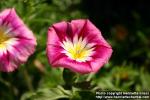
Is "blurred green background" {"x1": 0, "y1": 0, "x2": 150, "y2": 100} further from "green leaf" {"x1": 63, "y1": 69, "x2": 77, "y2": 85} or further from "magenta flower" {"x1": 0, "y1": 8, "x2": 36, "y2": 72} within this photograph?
"magenta flower" {"x1": 0, "y1": 8, "x2": 36, "y2": 72}

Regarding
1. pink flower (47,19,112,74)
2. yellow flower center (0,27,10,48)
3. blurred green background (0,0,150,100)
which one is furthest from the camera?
blurred green background (0,0,150,100)

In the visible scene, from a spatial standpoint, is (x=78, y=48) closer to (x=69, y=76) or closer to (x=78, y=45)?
(x=78, y=45)

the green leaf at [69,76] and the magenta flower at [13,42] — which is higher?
the magenta flower at [13,42]

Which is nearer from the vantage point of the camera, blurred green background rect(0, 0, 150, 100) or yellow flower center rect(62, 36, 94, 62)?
yellow flower center rect(62, 36, 94, 62)

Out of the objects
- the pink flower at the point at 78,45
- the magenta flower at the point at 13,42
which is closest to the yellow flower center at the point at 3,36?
the magenta flower at the point at 13,42

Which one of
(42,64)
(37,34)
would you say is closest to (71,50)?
(37,34)

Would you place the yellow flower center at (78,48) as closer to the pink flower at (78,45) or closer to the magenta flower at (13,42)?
the pink flower at (78,45)

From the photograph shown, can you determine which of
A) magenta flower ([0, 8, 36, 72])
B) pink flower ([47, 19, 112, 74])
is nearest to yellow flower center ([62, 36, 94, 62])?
pink flower ([47, 19, 112, 74])
